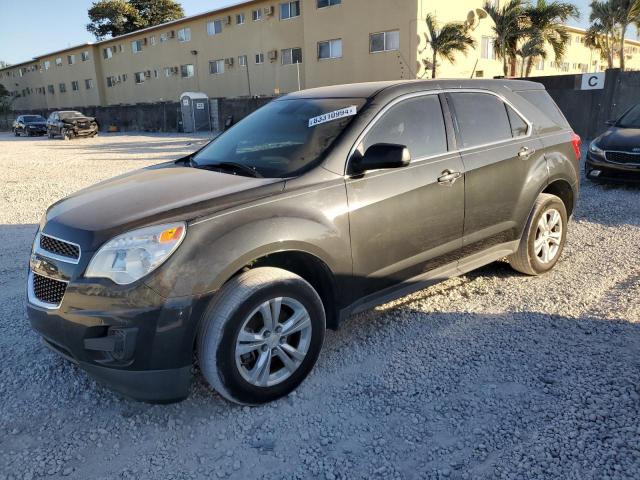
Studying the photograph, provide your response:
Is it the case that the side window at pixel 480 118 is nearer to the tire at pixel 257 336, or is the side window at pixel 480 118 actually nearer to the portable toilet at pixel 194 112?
the tire at pixel 257 336

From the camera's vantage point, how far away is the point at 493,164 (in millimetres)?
4078

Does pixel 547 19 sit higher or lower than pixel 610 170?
higher

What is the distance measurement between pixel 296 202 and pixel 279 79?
98.8 ft

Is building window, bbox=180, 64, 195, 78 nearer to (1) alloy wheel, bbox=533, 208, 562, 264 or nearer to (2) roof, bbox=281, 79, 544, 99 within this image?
(2) roof, bbox=281, 79, 544, 99

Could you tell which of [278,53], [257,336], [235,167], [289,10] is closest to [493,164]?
[235,167]

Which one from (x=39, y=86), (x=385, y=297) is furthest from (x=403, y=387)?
(x=39, y=86)

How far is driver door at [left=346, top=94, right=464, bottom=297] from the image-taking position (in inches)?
130

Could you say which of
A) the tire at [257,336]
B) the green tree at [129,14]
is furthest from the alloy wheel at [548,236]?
the green tree at [129,14]

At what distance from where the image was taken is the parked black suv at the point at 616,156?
834cm

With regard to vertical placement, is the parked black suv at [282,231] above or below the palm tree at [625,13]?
below

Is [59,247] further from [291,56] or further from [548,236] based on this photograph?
[291,56]

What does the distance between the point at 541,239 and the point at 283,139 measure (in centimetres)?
269

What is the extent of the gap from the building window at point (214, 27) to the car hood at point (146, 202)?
35.2m

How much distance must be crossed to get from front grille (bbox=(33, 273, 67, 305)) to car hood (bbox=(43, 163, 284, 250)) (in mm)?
265
